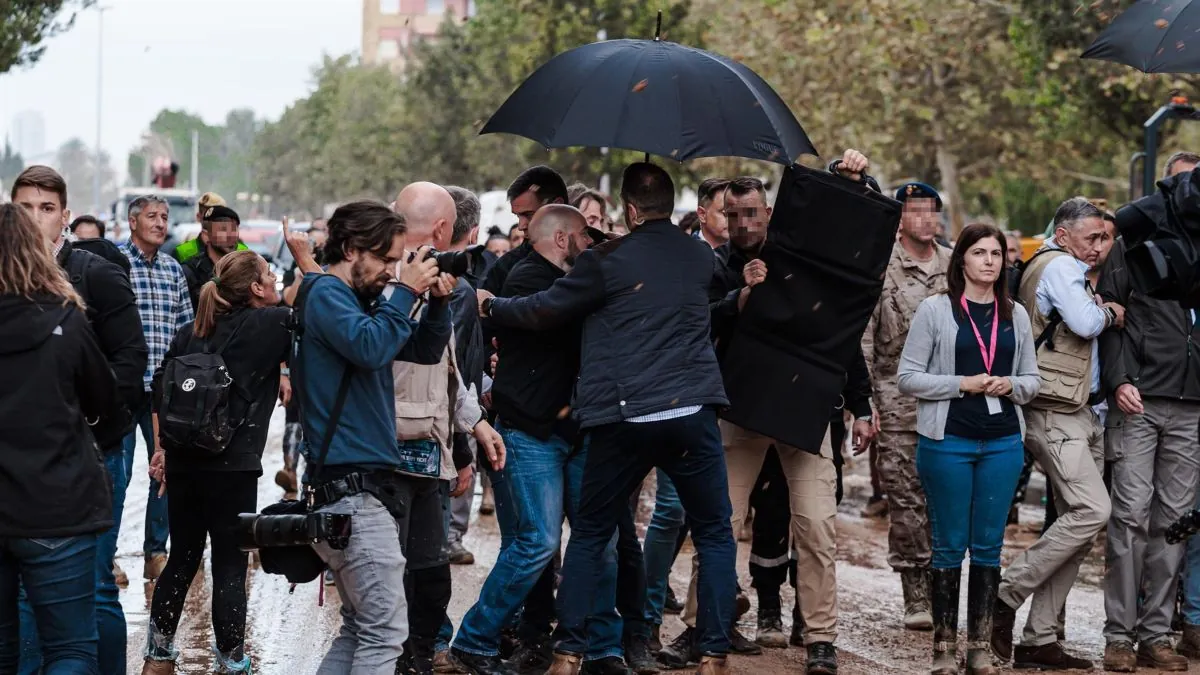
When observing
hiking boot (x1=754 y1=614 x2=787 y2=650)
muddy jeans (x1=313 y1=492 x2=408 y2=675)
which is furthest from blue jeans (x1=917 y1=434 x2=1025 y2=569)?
muddy jeans (x1=313 y1=492 x2=408 y2=675)

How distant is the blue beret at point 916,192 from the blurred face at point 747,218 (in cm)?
Answer: 102

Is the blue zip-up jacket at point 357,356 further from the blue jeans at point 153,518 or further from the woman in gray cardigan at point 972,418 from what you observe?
the blue jeans at point 153,518

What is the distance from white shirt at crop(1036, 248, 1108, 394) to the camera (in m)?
7.88

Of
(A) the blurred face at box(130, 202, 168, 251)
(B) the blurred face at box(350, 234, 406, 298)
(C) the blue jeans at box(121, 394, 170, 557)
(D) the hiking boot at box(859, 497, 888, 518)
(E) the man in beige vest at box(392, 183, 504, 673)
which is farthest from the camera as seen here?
(D) the hiking boot at box(859, 497, 888, 518)

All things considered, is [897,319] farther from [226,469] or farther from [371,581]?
[371,581]

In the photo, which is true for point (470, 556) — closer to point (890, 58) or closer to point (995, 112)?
point (890, 58)

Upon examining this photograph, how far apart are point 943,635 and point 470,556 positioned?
3703 mm

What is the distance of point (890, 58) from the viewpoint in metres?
A: 27.6

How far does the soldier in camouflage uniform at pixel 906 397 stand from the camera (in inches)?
344

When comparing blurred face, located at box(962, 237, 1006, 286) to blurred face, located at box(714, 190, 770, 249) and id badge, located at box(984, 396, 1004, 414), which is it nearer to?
id badge, located at box(984, 396, 1004, 414)

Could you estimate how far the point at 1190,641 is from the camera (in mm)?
8273

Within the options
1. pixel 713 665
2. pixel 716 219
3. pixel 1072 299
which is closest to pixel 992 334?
pixel 1072 299

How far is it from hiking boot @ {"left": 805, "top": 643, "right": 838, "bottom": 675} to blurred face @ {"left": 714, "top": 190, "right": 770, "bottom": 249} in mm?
1932

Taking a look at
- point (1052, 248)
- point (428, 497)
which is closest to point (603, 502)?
point (428, 497)
